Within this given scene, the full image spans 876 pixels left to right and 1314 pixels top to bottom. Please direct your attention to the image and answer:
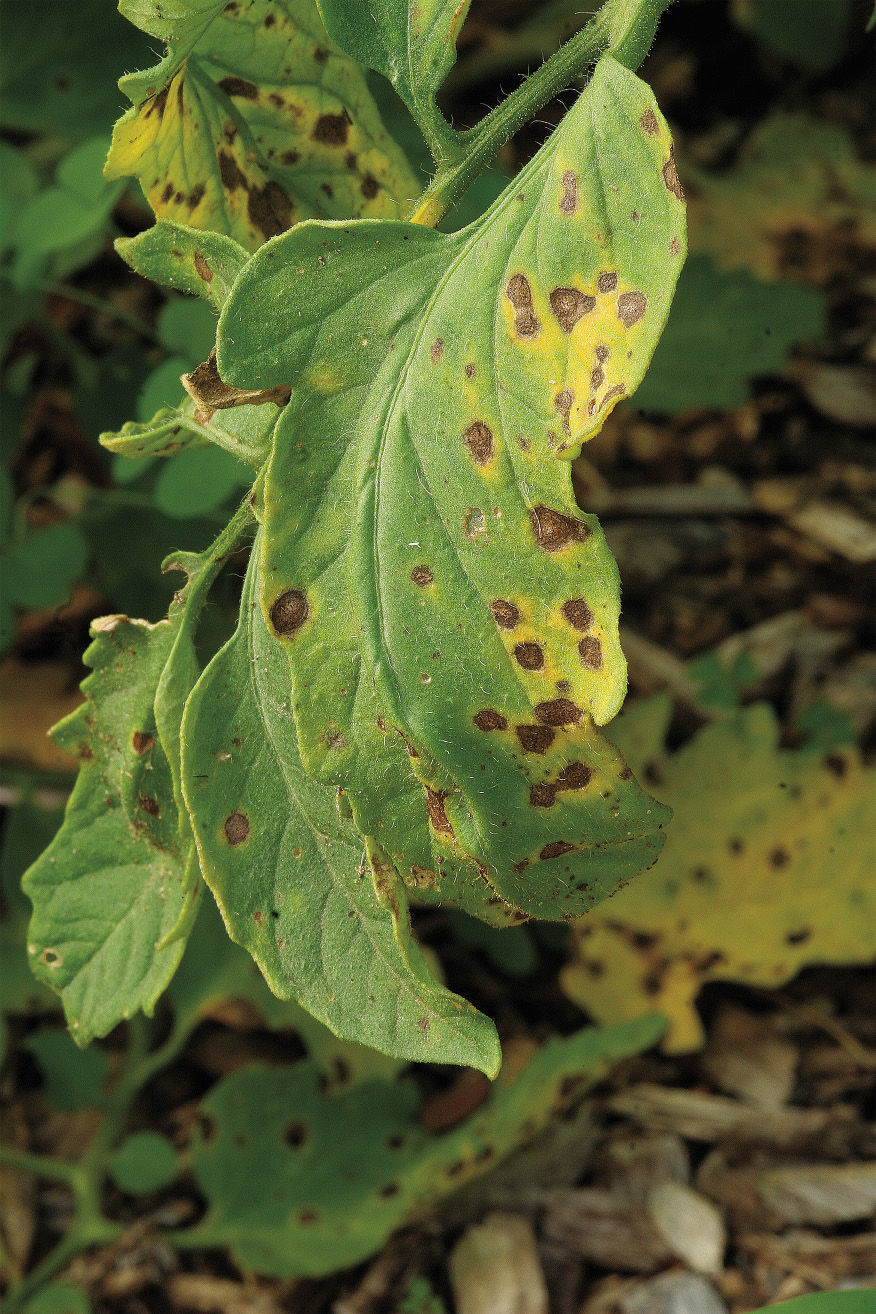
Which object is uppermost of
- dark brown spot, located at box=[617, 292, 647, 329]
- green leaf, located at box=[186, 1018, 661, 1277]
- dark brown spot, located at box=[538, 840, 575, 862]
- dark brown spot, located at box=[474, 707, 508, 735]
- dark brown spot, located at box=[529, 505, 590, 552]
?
dark brown spot, located at box=[617, 292, 647, 329]

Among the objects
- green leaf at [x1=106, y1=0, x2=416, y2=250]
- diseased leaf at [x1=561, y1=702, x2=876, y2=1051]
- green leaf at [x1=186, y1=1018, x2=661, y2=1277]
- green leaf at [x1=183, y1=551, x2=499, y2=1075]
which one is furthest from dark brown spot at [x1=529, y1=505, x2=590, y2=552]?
diseased leaf at [x1=561, y1=702, x2=876, y2=1051]

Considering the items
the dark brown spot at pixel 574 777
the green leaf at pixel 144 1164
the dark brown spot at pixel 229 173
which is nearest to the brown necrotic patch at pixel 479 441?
the dark brown spot at pixel 574 777

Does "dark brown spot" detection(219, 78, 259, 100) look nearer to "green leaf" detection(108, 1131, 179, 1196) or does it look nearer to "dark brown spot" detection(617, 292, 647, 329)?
"dark brown spot" detection(617, 292, 647, 329)

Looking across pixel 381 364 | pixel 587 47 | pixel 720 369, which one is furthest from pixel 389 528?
pixel 720 369

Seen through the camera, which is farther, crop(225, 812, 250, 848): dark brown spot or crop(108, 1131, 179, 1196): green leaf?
crop(108, 1131, 179, 1196): green leaf

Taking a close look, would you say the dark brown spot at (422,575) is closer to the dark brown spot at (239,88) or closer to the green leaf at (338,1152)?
the dark brown spot at (239,88)

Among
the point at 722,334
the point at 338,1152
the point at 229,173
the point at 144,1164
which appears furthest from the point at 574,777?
the point at 722,334
